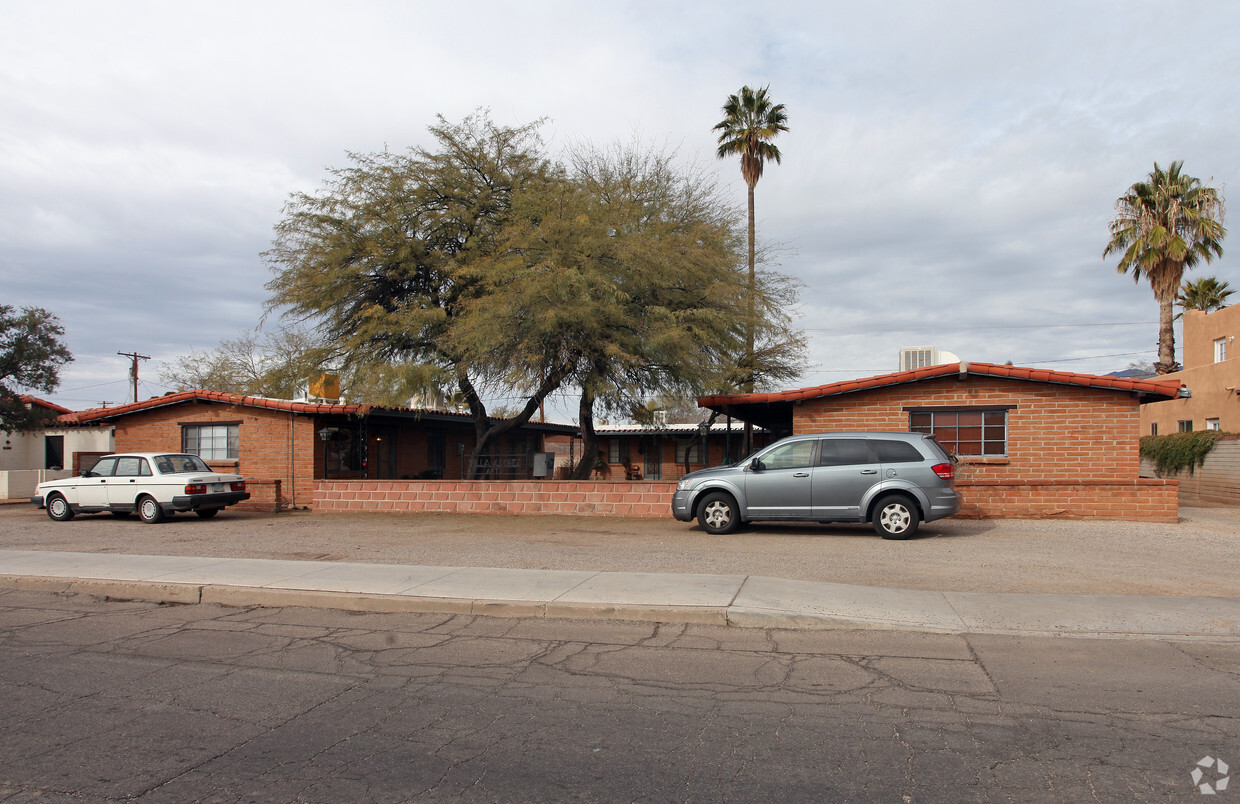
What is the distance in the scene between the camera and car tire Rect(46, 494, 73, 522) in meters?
19.8

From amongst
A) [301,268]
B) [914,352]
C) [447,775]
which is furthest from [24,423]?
[447,775]

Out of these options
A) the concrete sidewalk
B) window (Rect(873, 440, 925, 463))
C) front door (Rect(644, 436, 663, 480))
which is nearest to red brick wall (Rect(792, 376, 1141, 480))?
window (Rect(873, 440, 925, 463))

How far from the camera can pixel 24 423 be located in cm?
2875

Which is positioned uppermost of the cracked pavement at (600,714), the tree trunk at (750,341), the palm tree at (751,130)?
the palm tree at (751,130)

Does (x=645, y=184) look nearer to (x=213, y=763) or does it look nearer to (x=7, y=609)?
(x=7, y=609)

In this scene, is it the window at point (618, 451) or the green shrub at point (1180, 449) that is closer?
the green shrub at point (1180, 449)

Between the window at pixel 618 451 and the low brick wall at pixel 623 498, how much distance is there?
750 inches

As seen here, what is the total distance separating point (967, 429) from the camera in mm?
17422

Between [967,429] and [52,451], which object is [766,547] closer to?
[967,429]

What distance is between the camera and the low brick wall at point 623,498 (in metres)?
15.8

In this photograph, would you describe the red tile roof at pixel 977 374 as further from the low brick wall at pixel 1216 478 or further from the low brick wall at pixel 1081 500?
the low brick wall at pixel 1216 478

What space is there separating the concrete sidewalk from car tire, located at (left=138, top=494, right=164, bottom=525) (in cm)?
805

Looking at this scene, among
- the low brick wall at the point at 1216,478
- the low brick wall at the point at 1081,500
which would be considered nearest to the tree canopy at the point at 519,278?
the low brick wall at the point at 1081,500

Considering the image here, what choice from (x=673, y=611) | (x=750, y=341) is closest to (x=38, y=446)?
(x=750, y=341)
